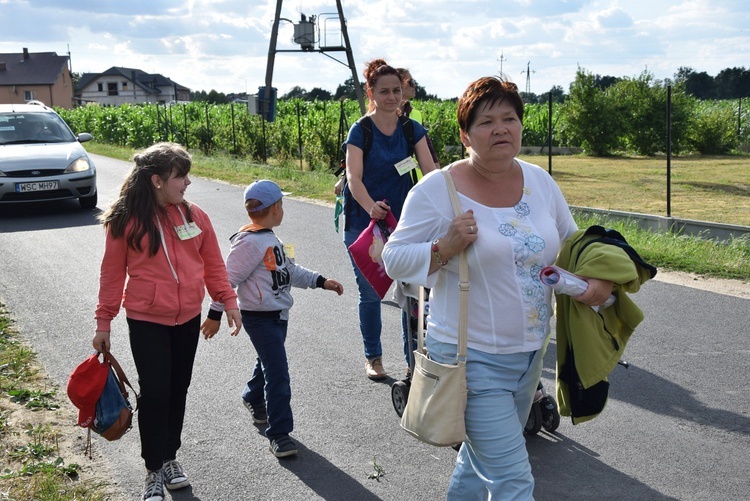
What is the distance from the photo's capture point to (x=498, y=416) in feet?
9.71

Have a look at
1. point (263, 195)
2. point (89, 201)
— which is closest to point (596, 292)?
point (263, 195)

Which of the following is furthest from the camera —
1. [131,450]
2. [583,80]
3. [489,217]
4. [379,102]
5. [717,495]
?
[583,80]

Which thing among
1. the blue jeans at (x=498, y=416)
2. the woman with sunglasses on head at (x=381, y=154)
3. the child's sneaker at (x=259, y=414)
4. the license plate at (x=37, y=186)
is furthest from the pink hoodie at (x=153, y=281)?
the license plate at (x=37, y=186)

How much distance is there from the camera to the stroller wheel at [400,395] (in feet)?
16.8

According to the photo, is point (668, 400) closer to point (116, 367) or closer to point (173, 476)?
point (173, 476)

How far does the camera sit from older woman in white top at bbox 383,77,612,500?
2949 mm

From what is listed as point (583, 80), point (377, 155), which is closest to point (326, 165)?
point (583, 80)

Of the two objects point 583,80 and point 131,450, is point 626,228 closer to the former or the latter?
point 131,450

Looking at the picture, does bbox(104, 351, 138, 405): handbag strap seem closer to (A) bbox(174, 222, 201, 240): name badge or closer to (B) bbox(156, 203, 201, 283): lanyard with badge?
(B) bbox(156, 203, 201, 283): lanyard with badge

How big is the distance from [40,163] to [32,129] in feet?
5.74

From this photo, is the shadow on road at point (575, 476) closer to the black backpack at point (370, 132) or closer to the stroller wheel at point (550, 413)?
the stroller wheel at point (550, 413)

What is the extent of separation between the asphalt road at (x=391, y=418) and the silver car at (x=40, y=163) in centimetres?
597

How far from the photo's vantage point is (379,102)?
5.29 meters

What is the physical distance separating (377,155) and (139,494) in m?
2.39
